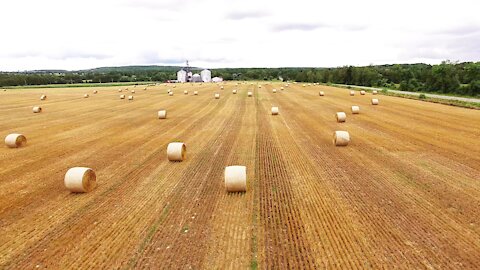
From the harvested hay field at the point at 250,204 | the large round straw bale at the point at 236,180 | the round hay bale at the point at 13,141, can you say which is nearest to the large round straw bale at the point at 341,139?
the harvested hay field at the point at 250,204

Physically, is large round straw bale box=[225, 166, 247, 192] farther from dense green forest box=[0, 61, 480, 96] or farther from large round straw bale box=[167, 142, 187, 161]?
dense green forest box=[0, 61, 480, 96]

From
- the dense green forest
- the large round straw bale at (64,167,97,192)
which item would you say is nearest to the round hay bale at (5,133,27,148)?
the large round straw bale at (64,167,97,192)

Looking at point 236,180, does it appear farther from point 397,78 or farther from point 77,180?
point 397,78

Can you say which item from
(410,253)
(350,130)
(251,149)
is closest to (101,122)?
(251,149)

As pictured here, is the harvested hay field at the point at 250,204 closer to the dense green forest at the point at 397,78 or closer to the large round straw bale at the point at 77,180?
the large round straw bale at the point at 77,180

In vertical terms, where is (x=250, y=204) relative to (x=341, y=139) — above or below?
below

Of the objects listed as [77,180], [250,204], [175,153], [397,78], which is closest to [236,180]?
[250,204]
